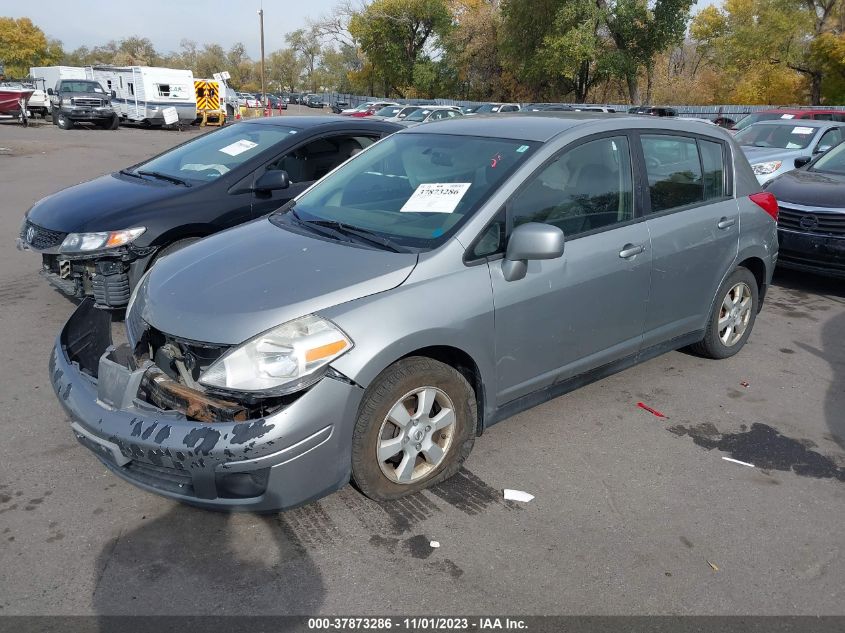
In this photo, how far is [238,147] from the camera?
636 centimetres

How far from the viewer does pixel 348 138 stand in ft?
21.7

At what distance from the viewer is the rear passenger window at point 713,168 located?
15.9 feet

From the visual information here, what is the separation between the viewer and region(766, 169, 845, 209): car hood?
725cm

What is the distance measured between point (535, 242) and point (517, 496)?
124 centimetres

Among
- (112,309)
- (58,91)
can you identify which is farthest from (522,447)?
(58,91)

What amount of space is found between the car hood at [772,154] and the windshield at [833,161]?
2463 mm

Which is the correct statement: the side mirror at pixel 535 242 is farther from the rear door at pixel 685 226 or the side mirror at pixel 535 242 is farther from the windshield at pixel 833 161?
the windshield at pixel 833 161

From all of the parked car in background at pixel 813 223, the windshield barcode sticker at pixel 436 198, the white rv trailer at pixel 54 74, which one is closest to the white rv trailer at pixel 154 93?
the white rv trailer at pixel 54 74

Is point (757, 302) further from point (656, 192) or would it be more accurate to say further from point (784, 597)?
point (784, 597)

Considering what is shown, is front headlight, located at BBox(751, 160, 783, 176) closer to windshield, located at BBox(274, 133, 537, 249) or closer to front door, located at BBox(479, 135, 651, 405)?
front door, located at BBox(479, 135, 651, 405)

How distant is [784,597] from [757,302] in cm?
315

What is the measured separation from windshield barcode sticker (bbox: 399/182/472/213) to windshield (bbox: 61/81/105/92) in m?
31.7

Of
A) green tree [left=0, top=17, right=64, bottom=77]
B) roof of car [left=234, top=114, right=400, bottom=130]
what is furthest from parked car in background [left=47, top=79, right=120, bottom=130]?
green tree [left=0, top=17, right=64, bottom=77]

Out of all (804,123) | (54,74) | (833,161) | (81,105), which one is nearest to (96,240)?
(833,161)
